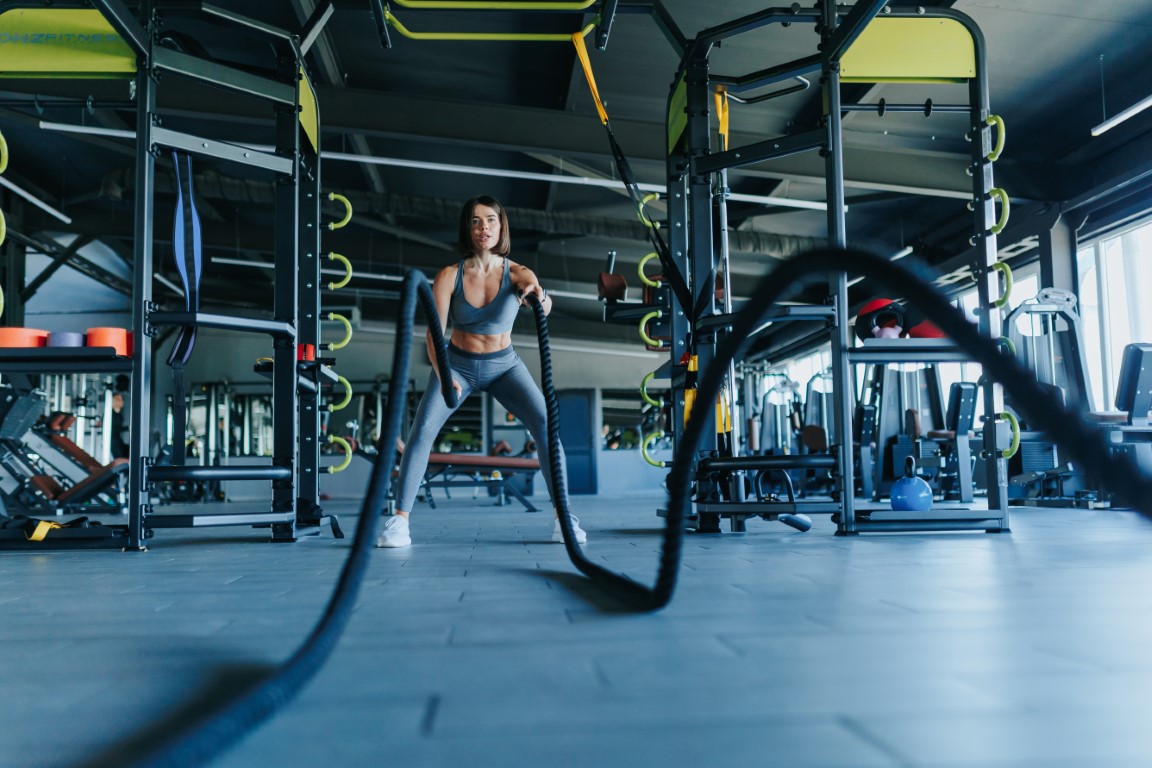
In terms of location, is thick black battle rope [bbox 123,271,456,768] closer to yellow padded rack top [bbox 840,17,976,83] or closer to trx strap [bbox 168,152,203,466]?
trx strap [bbox 168,152,203,466]

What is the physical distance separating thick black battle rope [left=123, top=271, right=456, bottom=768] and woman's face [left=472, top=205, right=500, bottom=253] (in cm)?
142

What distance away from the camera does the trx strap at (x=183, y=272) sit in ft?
12.4

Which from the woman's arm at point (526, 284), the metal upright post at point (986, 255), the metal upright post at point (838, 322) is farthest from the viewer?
the metal upright post at point (986, 255)

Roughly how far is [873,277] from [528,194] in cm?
1005

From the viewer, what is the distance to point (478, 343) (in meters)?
3.55

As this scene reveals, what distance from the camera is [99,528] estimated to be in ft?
12.1

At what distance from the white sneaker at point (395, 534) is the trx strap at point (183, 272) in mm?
1044

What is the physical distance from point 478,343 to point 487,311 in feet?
0.50

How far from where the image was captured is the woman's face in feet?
11.7

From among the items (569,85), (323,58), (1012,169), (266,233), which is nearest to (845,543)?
(569,85)

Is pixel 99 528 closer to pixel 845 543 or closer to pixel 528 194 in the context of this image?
pixel 845 543

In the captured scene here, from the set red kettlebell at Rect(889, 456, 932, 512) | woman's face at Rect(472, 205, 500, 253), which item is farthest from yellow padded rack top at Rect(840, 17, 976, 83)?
red kettlebell at Rect(889, 456, 932, 512)

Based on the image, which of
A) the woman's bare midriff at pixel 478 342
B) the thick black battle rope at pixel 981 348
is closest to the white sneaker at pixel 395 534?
the woman's bare midriff at pixel 478 342

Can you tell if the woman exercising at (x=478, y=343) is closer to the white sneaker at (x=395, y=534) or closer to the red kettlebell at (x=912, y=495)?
the white sneaker at (x=395, y=534)
